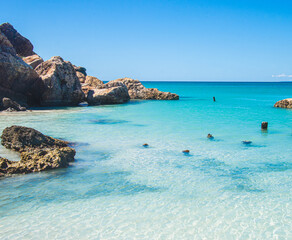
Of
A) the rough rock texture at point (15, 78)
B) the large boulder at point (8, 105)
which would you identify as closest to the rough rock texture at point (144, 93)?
the rough rock texture at point (15, 78)

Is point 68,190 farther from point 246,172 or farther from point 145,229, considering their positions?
point 246,172

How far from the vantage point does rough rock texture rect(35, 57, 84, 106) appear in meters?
24.7

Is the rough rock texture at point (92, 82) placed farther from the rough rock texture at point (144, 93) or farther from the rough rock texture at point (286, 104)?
the rough rock texture at point (286, 104)

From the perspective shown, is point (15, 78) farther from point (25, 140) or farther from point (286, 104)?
point (286, 104)

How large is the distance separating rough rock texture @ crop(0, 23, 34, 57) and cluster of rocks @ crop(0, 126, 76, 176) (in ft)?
111

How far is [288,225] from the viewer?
17.9ft

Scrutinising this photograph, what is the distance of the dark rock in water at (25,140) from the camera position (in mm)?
9398

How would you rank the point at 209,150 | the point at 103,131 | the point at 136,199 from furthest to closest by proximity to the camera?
1. the point at 103,131
2. the point at 209,150
3. the point at 136,199

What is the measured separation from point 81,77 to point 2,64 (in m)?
14.9

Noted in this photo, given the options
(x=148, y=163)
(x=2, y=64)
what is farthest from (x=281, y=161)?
(x=2, y=64)

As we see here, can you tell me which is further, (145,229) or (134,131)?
(134,131)

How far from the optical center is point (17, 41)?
1569 inches

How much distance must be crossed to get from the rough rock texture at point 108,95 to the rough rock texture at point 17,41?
16.4 metres

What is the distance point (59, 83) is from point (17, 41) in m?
19.0
